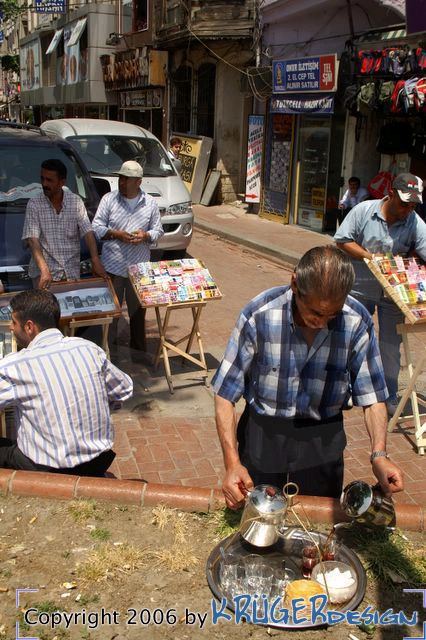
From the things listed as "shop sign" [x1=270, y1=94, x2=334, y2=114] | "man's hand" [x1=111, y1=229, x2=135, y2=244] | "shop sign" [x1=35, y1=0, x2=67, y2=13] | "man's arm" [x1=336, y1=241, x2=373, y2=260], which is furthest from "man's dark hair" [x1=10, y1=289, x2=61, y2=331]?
"shop sign" [x1=35, y1=0, x2=67, y2=13]

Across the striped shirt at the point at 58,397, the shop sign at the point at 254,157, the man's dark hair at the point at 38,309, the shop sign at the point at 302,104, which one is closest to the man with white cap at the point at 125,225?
the man's dark hair at the point at 38,309

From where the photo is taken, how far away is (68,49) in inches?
1120

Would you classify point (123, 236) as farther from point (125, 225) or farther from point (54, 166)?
point (54, 166)

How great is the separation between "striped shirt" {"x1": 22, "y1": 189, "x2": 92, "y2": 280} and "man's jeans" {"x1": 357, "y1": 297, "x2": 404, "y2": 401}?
94.3 inches

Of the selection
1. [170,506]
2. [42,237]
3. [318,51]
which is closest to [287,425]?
[170,506]

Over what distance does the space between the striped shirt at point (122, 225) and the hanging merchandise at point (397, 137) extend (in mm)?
Result: 6335

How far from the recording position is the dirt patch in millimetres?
2496

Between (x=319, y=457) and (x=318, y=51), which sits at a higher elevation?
(x=318, y=51)

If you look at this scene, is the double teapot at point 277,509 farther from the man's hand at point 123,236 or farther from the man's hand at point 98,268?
the man's hand at point 123,236

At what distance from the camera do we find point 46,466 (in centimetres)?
338

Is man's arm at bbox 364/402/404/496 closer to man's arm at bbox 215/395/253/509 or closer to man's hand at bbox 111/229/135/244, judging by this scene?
man's arm at bbox 215/395/253/509

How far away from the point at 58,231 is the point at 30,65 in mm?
34959

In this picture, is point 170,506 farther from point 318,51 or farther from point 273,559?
point 318,51

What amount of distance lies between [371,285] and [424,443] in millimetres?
1275
